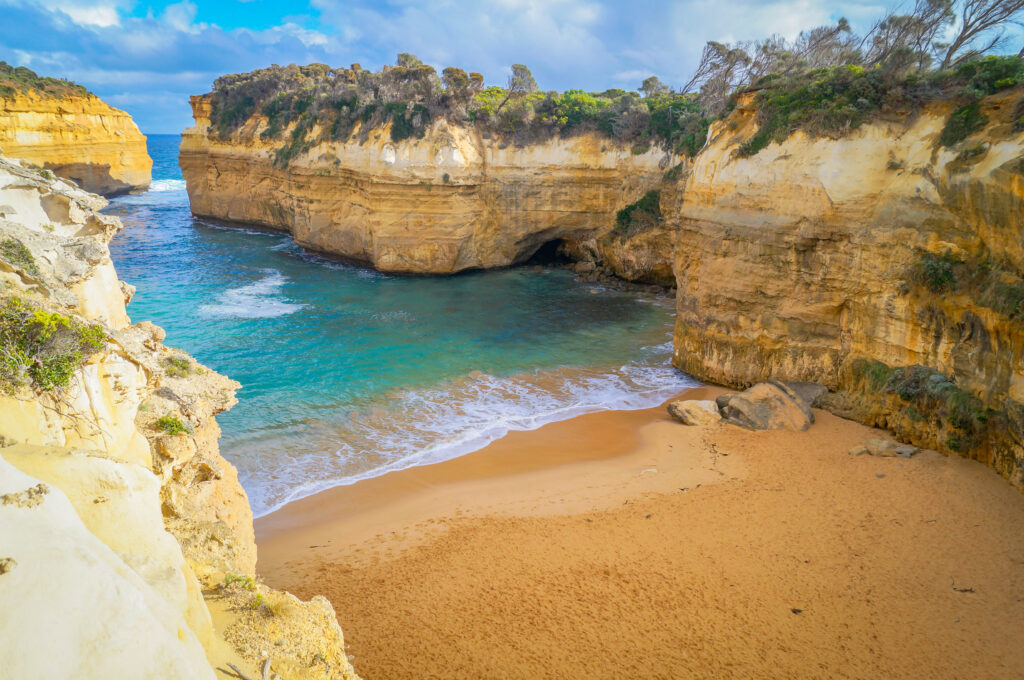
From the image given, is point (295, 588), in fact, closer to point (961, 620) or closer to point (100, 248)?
point (100, 248)

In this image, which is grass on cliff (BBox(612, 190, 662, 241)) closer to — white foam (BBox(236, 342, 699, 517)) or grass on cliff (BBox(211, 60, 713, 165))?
grass on cliff (BBox(211, 60, 713, 165))

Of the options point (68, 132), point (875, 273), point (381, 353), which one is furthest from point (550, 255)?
point (68, 132)

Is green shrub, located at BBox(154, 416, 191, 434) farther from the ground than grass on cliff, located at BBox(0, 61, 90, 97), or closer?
closer

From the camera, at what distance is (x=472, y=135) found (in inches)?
1072

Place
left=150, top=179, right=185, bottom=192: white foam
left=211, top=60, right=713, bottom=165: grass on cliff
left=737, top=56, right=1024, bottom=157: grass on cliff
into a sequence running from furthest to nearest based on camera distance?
left=150, top=179, right=185, bottom=192: white foam
left=211, top=60, right=713, bottom=165: grass on cliff
left=737, top=56, right=1024, bottom=157: grass on cliff

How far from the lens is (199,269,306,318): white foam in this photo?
72.3 feet

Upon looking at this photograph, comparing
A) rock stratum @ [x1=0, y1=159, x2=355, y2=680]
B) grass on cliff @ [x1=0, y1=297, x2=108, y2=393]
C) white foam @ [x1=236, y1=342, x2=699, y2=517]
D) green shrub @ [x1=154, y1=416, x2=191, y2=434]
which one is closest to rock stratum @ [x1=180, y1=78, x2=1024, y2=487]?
white foam @ [x1=236, y1=342, x2=699, y2=517]

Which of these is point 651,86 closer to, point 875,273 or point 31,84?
point 875,273

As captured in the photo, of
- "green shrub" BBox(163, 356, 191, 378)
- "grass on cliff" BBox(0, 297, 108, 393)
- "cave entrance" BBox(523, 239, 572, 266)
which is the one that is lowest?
"cave entrance" BBox(523, 239, 572, 266)

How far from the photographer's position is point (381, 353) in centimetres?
1828

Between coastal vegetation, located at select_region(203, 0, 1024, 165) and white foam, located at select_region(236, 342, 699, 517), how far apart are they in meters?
6.55

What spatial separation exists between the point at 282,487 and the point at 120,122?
179 ft

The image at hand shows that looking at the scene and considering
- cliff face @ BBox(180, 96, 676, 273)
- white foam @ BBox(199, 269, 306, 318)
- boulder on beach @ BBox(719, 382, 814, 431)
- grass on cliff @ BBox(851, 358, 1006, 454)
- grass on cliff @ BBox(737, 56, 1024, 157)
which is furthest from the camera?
cliff face @ BBox(180, 96, 676, 273)

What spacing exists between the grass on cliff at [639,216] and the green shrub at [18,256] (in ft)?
73.5
